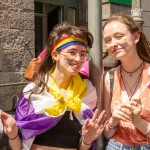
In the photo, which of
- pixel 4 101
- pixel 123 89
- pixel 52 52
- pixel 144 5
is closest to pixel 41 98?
pixel 52 52

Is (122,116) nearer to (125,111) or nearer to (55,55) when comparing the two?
(125,111)

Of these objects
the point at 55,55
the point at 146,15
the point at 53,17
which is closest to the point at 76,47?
the point at 55,55

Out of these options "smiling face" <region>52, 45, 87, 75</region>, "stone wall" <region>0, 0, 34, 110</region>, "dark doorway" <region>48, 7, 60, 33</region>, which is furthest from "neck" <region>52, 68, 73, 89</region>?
"dark doorway" <region>48, 7, 60, 33</region>

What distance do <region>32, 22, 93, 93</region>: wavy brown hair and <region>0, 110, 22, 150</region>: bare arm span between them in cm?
26

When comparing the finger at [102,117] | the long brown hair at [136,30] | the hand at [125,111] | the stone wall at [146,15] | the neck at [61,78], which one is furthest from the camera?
the stone wall at [146,15]

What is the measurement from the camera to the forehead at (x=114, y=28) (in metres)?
2.27

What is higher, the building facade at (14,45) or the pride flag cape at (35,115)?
the building facade at (14,45)

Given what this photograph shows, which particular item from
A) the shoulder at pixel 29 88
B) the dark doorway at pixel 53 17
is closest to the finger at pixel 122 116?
the shoulder at pixel 29 88

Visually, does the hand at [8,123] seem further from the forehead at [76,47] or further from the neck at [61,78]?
the forehead at [76,47]

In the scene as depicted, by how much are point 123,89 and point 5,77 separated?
384 cm

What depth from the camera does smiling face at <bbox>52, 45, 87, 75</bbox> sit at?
2.34 m

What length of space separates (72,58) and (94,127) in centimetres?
50

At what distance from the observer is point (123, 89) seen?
2.32 m

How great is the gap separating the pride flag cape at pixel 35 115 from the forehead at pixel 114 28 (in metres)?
0.54
